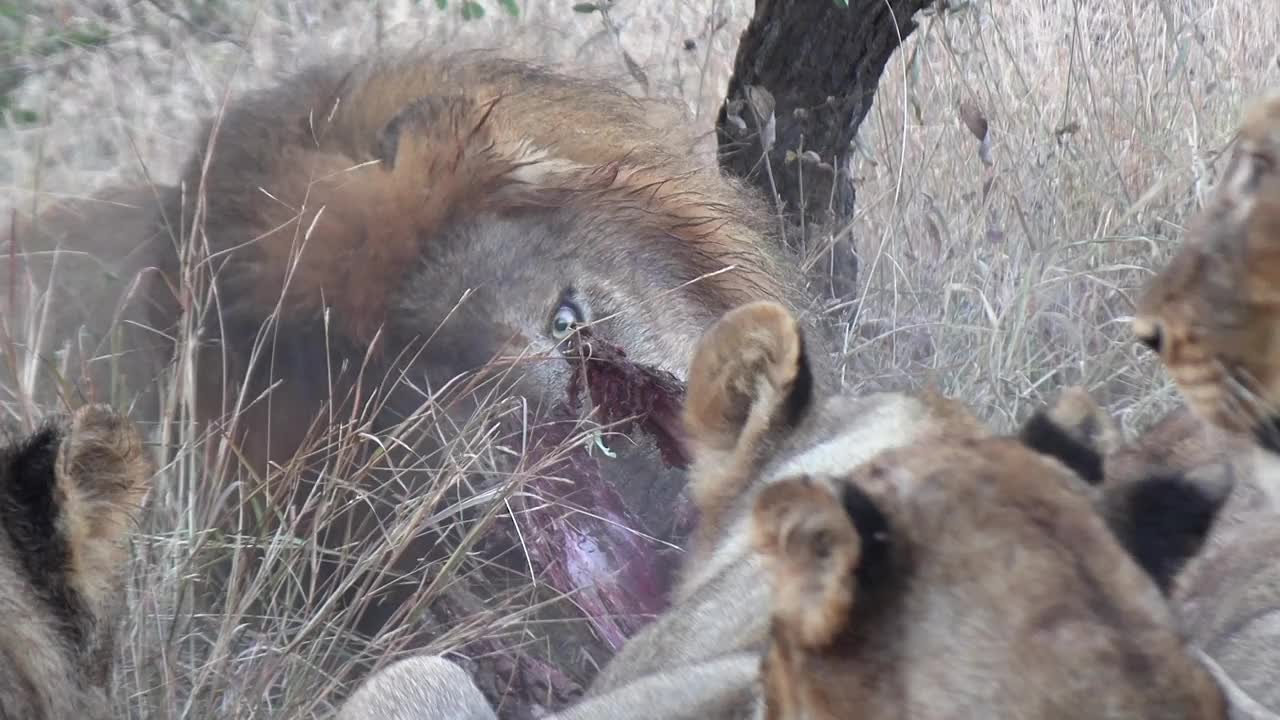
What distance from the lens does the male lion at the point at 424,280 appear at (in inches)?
123

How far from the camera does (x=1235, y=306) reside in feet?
7.41

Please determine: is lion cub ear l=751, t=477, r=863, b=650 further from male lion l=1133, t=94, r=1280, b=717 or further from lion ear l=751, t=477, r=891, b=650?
male lion l=1133, t=94, r=1280, b=717

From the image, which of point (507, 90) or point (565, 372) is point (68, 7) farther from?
point (565, 372)

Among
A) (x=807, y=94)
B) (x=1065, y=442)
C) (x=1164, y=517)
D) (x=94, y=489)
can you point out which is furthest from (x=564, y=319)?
(x=1164, y=517)

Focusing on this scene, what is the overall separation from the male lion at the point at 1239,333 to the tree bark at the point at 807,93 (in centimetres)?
178

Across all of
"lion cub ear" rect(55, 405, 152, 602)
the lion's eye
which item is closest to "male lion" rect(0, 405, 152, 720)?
"lion cub ear" rect(55, 405, 152, 602)

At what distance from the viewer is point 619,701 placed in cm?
198

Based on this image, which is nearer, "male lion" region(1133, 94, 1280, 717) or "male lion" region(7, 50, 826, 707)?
"male lion" region(1133, 94, 1280, 717)

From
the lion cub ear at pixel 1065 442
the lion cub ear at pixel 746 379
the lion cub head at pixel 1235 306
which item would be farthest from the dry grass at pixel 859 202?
the lion cub ear at pixel 1065 442

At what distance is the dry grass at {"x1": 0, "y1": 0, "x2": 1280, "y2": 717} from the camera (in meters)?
2.84

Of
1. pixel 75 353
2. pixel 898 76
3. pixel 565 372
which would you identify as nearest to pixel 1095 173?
pixel 898 76

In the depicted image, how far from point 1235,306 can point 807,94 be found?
7.58 feet

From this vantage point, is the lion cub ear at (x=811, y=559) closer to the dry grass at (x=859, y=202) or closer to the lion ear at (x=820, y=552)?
the lion ear at (x=820, y=552)

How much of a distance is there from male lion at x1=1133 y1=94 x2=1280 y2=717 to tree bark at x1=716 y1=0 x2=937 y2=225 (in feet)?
5.85
